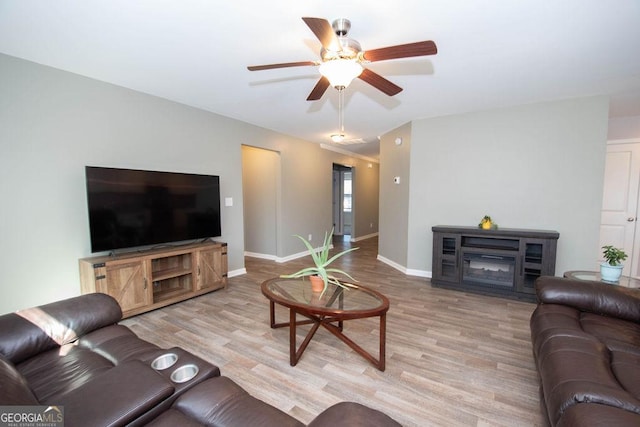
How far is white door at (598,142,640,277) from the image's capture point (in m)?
4.24

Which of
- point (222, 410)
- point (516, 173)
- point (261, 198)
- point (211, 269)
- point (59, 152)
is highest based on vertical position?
point (59, 152)

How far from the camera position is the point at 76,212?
279 centimetres

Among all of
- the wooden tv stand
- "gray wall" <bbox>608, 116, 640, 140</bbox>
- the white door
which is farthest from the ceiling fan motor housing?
the white door

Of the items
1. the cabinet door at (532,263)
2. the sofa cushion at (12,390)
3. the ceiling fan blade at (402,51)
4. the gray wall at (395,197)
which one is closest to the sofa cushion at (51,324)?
the sofa cushion at (12,390)

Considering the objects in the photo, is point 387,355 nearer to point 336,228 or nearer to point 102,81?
point 102,81

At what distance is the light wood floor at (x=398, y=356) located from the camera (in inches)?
68.2

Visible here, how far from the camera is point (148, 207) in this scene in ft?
10.3

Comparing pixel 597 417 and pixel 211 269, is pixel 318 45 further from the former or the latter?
pixel 211 269

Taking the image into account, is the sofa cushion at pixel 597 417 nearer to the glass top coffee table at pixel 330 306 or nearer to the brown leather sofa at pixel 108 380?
the brown leather sofa at pixel 108 380

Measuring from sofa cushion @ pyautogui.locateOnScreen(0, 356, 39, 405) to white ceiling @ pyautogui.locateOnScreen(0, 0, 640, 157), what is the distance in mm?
2015

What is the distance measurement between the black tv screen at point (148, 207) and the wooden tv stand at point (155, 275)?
0.18 metres

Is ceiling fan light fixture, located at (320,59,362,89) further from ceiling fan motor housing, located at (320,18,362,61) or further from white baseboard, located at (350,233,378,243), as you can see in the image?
white baseboard, located at (350,233,378,243)

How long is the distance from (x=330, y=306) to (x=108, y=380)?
4.37 ft

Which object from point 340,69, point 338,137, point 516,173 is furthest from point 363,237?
point 340,69
